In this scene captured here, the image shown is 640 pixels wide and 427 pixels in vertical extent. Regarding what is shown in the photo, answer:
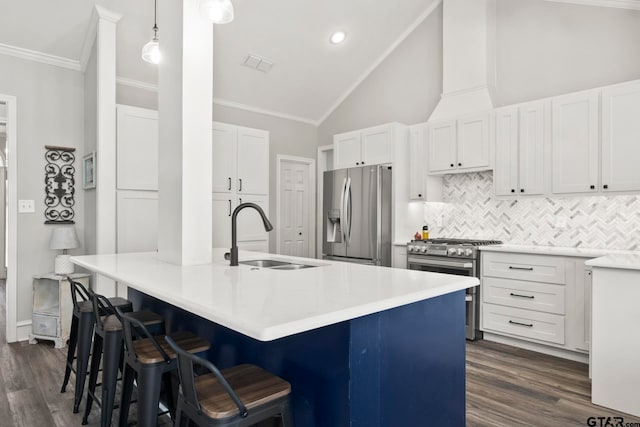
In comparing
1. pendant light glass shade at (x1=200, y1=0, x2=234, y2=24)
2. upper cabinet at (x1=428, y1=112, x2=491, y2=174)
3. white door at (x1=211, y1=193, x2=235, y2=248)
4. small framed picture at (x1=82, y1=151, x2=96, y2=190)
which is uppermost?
pendant light glass shade at (x1=200, y1=0, x2=234, y2=24)

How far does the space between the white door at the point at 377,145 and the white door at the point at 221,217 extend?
165 cm

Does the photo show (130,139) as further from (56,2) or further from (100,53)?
(56,2)

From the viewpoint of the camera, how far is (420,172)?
4.61 m

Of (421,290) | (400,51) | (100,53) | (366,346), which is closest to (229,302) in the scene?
(366,346)

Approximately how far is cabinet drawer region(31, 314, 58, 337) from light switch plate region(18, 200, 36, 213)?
0.98 meters

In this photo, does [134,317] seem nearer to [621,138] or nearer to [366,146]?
[366,146]

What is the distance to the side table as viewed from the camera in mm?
3670

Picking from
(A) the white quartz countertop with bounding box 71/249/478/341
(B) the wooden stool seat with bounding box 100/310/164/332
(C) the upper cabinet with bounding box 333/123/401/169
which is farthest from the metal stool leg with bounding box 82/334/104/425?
(C) the upper cabinet with bounding box 333/123/401/169

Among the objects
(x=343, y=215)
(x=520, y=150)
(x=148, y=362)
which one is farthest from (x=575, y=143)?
(x=148, y=362)

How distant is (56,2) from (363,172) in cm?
328

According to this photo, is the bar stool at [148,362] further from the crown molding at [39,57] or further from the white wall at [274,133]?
the white wall at [274,133]

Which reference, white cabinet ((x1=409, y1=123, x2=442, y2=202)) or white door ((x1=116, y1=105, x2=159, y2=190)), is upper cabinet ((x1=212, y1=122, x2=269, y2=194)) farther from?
white cabinet ((x1=409, y1=123, x2=442, y2=202))

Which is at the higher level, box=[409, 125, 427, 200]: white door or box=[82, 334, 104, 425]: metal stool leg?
box=[409, 125, 427, 200]: white door

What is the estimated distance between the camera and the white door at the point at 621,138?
125 inches
